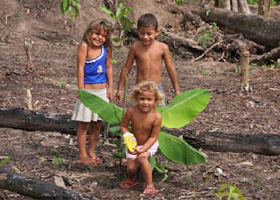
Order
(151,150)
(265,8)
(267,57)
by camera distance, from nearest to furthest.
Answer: (151,150) → (267,57) → (265,8)

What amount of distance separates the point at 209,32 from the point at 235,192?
31.1ft

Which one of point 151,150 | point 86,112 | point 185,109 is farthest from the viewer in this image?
point 86,112

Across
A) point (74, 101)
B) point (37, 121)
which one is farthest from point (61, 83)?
point (37, 121)

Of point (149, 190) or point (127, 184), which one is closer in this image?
point (149, 190)

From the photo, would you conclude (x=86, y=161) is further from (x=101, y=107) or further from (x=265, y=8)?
(x=265, y=8)

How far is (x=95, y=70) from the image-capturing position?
503 centimetres

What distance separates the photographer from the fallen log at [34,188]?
151 inches

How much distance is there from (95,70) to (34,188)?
4.61 feet

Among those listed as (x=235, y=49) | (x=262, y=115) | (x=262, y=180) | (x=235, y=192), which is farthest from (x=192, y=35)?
(x=235, y=192)

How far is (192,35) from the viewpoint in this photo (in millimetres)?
12984

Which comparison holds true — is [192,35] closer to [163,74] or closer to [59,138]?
[163,74]

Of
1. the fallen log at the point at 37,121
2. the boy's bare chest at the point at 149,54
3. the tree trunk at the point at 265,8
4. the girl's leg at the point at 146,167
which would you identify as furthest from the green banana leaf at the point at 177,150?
the tree trunk at the point at 265,8

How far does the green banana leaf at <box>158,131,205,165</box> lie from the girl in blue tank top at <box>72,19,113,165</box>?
0.74m

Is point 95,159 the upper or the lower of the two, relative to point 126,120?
lower
